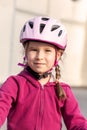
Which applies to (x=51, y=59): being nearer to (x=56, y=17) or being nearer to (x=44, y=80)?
(x=44, y=80)

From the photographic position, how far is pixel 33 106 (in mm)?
3588

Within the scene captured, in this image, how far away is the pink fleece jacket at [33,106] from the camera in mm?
3549

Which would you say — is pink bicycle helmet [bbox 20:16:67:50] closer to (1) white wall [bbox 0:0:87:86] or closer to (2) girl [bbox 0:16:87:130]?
(2) girl [bbox 0:16:87:130]

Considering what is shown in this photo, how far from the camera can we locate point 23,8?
35.4 ft

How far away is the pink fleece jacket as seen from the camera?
3549 millimetres

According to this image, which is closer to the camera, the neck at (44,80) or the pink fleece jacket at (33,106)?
the pink fleece jacket at (33,106)

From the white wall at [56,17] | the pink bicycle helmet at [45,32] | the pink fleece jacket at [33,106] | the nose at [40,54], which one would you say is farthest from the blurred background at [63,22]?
the nose at [40,54]

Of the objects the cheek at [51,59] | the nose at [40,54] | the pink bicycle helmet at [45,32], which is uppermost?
the pink bicycle helmet at [45,32]

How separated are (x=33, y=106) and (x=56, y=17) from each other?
766 centimetres

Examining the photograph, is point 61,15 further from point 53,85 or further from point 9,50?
point 53,85

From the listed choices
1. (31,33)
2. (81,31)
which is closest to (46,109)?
(31,33)

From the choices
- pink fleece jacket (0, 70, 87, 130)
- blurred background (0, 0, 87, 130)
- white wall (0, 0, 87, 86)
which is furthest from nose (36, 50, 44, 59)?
white wall (0, 0, 87, 86)

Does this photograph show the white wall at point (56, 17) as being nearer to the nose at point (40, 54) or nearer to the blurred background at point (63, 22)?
the blurred background at point (63, 22)

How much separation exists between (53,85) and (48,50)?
10.1 inches
